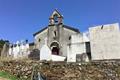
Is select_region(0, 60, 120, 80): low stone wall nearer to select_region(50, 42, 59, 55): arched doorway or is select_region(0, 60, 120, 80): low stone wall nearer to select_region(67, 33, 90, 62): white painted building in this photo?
select_region(67, 33, 90, 62): white painted building

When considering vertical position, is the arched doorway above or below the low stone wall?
above

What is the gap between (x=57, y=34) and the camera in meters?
33.8

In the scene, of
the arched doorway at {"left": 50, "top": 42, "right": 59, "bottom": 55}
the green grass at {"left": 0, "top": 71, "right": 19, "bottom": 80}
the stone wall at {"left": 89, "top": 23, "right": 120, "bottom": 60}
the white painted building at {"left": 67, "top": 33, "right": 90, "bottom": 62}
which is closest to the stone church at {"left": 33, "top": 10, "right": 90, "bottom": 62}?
the arched doorway at {"left": 50, "top": 42, "right": 59, "bottom": 55}

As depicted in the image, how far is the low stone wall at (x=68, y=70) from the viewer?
18.3 meters

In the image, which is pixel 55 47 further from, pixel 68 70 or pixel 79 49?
pixel 68 70

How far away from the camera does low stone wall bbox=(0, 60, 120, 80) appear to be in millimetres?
18312

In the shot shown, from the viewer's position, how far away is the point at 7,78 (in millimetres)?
17641

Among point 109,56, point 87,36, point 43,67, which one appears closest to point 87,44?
point 87,36

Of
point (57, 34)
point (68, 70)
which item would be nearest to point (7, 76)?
point (68, 70)

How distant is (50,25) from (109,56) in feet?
45.9

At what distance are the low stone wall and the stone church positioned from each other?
12.3 m

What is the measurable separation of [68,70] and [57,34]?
1506 centimetres

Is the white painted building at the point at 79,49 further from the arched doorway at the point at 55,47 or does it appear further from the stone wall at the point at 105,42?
the arched doorway at the point at 55,47

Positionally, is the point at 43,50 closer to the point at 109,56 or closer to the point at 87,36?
the point at 87,36
